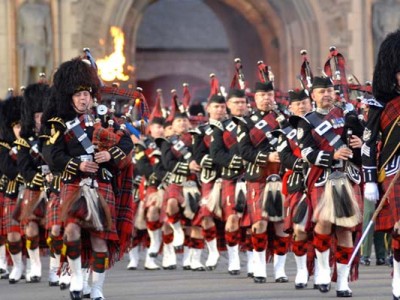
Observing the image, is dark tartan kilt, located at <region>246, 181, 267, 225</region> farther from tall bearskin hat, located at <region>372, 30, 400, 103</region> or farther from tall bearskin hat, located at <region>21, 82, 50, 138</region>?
tall bearskin hat, located at <region>372, 30, 400, 103</region>

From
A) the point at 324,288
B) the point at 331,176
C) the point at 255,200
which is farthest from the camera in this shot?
the point at 255,200

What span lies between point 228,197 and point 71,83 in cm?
468

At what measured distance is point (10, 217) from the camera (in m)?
18.0

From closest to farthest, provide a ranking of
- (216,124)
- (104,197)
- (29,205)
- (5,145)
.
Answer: (104,197), (29,205), (5,145), (216,124)

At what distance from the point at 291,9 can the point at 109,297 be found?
66.0ft

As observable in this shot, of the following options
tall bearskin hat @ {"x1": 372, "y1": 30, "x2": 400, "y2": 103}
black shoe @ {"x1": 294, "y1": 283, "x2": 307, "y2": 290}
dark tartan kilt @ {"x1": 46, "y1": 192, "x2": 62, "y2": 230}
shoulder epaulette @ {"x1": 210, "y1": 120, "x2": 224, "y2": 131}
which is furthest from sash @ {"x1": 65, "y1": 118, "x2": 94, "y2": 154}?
shoulder epaulette @ {"x1": 210, "y1": 120, "x2": 224, "y2": 131}

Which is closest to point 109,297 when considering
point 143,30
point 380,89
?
point 380,89

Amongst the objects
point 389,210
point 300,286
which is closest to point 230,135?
point 300,286

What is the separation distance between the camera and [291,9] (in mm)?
34469

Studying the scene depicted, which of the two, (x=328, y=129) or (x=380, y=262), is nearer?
(x=328, y=129)

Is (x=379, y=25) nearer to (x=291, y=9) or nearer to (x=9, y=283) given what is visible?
(x=291, y=9)

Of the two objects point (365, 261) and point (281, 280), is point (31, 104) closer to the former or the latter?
point (281, 280)

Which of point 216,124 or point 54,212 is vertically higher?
point 216,124

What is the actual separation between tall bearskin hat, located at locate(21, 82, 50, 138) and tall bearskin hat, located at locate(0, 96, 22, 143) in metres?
0.95
